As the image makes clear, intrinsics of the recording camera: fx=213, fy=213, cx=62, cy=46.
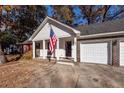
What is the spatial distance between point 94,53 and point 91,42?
104 centimetres

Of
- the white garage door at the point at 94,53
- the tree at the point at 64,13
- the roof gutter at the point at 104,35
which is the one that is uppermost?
the tree at the point at 64,13

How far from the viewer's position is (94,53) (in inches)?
747

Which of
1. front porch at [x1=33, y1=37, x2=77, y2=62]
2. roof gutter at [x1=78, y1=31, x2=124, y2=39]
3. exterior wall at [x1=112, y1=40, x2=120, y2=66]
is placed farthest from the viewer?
front porch at [x1=33, y1=37, x2=77, y2=62]

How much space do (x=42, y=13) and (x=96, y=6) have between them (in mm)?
10327

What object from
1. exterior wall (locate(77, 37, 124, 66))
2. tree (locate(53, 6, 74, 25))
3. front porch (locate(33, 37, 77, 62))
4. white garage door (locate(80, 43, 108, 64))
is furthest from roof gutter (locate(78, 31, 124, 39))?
tree (locate(53, 6, 74, 25))

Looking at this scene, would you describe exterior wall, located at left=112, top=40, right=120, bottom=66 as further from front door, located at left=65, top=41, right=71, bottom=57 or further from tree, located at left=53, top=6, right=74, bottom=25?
tree, located at left=53, top=6, right=74, bottom=25

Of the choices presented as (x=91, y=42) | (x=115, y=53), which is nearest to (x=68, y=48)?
(x=91, y=42)

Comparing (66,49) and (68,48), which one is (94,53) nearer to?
(68,48)

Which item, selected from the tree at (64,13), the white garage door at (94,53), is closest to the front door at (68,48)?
the white garage door at (94,53)

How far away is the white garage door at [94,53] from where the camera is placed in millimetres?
17959

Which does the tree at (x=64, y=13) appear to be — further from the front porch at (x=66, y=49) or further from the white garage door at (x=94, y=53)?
the white garage door at (x=94, y=53)

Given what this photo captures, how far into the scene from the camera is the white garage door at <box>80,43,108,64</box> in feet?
58.9

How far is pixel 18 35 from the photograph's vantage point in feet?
155
